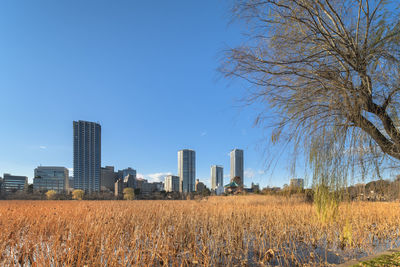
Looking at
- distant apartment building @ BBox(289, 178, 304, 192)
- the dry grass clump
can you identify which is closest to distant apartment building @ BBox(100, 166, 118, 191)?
the dry grass clump

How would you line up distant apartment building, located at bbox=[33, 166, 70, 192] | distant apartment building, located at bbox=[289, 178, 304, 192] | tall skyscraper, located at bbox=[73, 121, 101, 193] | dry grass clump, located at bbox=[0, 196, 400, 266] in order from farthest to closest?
tall skyscraper, located at bbox=[73, 121, 101, 193]
distant apartment building, located at bbox=[33, 166, 70, 192]
dry grass clump, located at bbox=[0, 196, 400, 266]
distant apartment building, located at bbox=[289, 178, 304, 192]

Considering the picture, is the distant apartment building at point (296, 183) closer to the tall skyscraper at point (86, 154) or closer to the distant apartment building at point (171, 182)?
the tall skyscraper at point (86, 154)

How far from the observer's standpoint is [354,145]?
2.58 meters

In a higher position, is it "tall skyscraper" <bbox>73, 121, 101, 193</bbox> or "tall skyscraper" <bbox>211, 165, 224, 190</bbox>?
"tall skyscraper" <bbox>73, 121, 101, 193</bbox>

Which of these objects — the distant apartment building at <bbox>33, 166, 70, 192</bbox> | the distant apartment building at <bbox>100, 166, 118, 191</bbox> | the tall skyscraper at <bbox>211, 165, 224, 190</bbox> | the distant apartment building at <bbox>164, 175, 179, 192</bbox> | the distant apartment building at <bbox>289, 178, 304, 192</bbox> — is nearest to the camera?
the distant apartment building at <bbox>289, 178, 304, 192</bbox>

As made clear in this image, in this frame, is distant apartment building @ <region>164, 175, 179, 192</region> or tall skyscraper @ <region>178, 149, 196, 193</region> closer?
tall skyscraper @ <region>178, 149, 196, 193</region>

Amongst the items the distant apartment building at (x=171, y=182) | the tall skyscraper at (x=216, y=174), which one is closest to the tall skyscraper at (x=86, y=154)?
the distant apartment building at (x=171, y=182)

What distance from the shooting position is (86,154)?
6294 centimetres

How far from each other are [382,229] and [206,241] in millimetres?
4807

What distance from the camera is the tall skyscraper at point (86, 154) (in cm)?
6147

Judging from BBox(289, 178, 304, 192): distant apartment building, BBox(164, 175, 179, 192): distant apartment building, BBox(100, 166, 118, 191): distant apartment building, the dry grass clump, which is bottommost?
BBox(164, 175, 179, 192): distant apartment building

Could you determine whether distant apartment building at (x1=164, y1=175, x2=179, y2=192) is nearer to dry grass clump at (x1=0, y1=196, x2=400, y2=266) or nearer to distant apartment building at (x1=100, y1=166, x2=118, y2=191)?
distant apartment building at (x1=100, y1=166, x2=118, y2=191)

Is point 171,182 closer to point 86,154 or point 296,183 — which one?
point 86,154

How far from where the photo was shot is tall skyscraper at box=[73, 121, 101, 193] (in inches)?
2420
